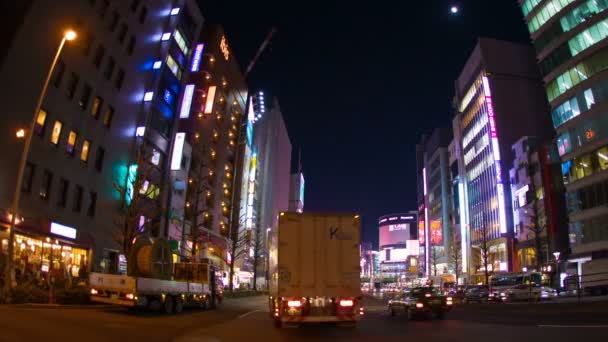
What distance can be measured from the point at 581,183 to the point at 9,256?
55861 mm

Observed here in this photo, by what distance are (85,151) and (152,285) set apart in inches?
796

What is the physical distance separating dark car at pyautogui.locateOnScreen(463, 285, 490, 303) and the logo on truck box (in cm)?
3185

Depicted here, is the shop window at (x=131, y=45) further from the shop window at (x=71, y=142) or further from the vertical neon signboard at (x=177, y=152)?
the vertical neon signboard at (x=177, y=152)

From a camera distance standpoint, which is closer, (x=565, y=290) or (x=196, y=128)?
(x=565, y=290)

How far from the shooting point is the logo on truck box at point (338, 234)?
17219mm

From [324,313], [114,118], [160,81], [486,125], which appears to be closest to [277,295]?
[324,313]

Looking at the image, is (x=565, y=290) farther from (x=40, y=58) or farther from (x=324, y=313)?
(x=40, y=58)

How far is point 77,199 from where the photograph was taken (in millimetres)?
38000

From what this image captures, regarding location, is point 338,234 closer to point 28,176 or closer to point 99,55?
point 28,176

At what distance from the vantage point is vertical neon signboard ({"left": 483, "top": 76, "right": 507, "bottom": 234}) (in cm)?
8550

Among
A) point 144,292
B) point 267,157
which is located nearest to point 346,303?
point 144,292

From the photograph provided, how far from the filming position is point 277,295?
17.1m

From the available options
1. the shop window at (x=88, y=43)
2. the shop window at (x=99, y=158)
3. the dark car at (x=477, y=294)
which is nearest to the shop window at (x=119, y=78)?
the shop window at (x=88, y=43)

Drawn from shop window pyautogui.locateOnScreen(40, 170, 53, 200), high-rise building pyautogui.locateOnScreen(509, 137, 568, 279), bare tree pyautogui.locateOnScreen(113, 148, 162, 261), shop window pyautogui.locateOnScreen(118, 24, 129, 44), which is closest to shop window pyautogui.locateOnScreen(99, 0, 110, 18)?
shop window pyautogui.locateOnScreen(118, 24, 129, 44)
